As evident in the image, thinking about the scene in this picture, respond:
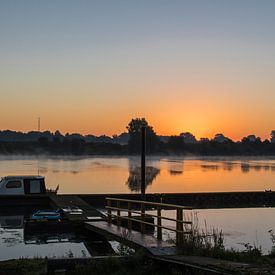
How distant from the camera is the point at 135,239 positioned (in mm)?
15820

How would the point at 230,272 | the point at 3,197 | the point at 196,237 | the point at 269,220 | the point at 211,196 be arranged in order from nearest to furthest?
the point at 230,272
the point at 196,237
the point at 269,220
the point at 3,197
the point at 211,196

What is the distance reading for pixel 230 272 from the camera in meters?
10.0

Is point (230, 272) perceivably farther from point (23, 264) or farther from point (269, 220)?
point (269, 220)

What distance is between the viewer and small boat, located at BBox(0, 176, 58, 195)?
3347 centimetres

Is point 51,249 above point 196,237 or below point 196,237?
below

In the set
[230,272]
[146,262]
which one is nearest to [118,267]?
[146,262]

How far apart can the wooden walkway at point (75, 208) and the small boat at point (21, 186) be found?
4.62ft

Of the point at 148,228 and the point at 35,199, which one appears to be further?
the point at 35,199

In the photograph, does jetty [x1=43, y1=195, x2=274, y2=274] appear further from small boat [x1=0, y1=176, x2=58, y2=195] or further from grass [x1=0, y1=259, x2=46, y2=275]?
small boat [x1=0, y1=176, x2=58, y2=195]

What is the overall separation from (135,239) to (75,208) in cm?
1160

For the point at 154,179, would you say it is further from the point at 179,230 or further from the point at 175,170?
the point at 179,230

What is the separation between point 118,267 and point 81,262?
0.85 metres

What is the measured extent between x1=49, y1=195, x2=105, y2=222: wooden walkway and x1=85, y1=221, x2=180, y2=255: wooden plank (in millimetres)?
1418

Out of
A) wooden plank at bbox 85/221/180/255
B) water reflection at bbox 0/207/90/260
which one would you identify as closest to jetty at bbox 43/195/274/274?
wooden plank at bbox 85/221/180/255
